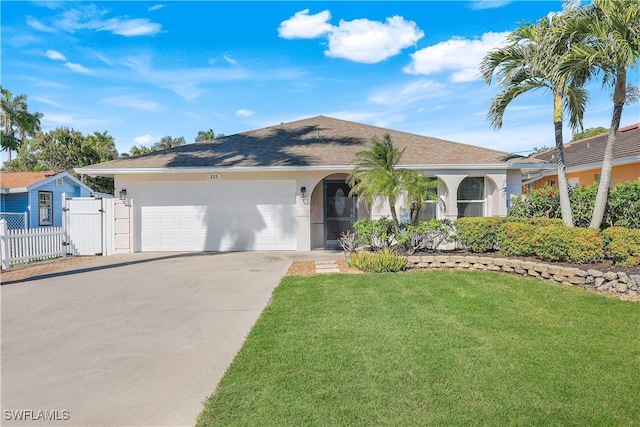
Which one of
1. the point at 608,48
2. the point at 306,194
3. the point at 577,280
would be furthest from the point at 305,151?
the point at 577,280

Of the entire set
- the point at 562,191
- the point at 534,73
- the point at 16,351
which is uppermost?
the point at 534,73

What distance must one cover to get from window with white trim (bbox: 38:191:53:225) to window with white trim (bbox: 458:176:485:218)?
70.9 feet

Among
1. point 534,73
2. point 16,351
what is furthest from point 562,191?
point 16,351

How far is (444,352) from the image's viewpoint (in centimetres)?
414

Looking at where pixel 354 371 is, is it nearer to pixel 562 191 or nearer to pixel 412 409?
pixel 412 409

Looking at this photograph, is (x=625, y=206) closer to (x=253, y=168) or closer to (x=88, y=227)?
A: (x=253, y=168)

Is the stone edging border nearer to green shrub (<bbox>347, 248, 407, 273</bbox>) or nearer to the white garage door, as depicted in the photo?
green shrub (<bbox>347, 248, 407, 273</bbox>)

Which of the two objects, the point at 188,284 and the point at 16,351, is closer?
the point at 16,351

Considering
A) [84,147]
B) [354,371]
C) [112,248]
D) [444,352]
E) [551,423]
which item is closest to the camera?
[551,423]

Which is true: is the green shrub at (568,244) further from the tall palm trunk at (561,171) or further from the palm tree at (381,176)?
the palm tree at (381,176)

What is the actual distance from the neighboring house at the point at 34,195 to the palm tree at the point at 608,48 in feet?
76.4

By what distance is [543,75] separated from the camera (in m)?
8.90

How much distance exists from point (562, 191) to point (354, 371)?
307 inches

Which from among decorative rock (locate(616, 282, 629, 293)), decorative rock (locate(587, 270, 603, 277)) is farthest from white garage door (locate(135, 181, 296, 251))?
decorative rock (locate(616, 282, 629, 293))
